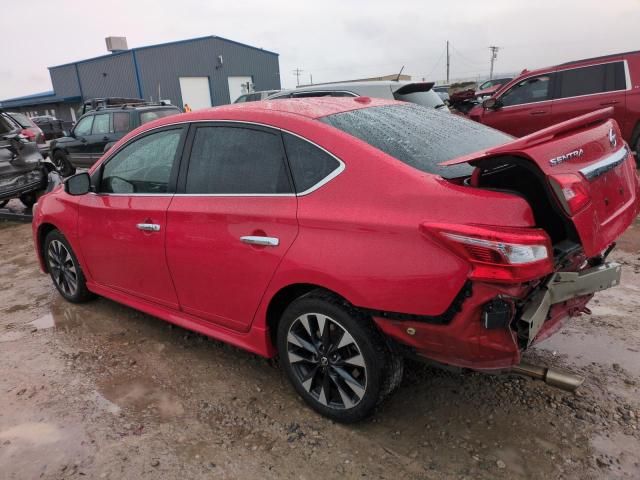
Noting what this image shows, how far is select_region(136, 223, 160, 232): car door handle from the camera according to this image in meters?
3.09

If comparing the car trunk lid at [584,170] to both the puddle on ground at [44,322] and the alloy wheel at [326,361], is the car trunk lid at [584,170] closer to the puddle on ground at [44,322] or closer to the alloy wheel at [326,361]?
the alloy wheel at [326,361]

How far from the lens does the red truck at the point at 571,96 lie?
8164 millimetres

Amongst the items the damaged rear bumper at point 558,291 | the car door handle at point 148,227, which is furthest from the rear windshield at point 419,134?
the car door handle at point 148,227

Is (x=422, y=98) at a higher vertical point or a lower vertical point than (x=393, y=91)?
lower

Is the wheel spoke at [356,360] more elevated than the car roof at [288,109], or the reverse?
the car roof at [288,109]

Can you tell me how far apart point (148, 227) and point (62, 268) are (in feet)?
5.48

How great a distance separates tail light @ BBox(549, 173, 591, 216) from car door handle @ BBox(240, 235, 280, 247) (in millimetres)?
1305

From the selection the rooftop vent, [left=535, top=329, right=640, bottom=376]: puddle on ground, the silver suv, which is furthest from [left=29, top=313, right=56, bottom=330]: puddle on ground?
the rooftop vent

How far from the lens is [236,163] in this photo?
2.79 metres

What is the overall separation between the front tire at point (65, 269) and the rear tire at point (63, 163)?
9.35 m

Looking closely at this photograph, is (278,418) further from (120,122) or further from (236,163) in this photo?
(120,122)

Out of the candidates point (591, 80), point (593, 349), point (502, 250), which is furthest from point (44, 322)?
point (591, 80)

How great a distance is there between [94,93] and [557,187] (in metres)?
37.0

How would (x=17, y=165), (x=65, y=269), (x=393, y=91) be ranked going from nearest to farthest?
(x=65, y=269) → (x=393, y=91) → (x=17, y=165)
